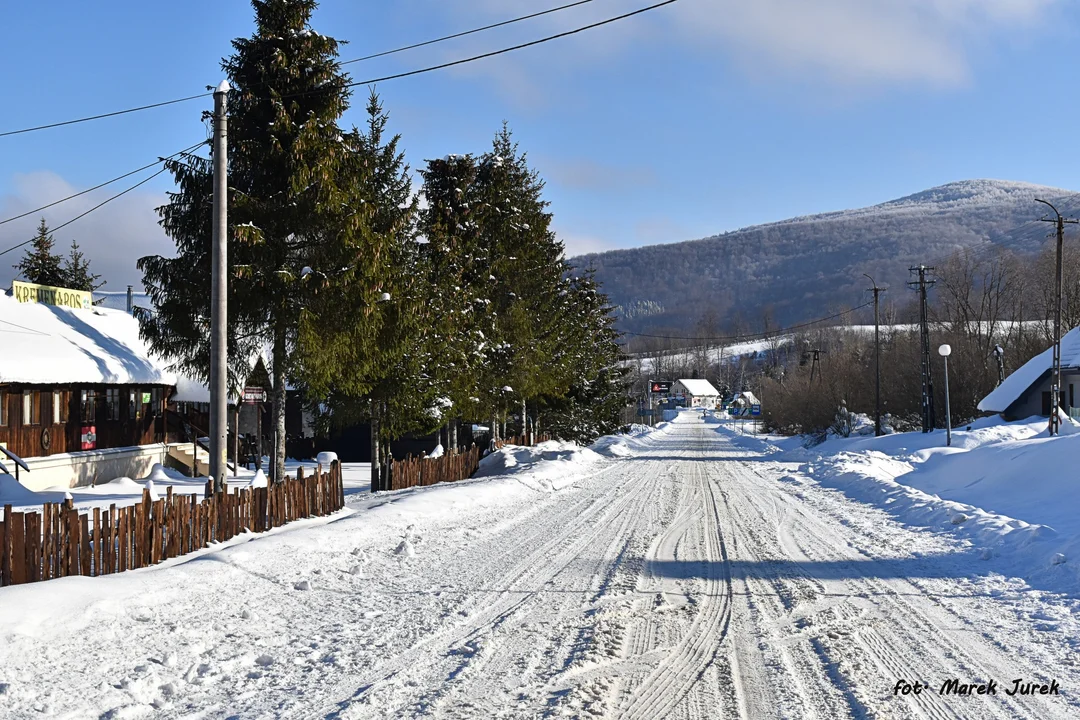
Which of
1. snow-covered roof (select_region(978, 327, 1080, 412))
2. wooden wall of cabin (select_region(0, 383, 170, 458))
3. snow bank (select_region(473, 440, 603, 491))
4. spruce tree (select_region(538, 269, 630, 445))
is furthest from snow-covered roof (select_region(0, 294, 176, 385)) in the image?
snow-covered roof (select_region(978, 327, 1080, 412))

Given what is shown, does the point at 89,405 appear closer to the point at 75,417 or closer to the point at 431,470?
the point at 75,417

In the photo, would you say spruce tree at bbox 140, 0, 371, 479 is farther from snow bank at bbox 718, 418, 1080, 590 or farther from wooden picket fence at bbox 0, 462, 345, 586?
snow bank at bbox 718, 418, 1080, 590

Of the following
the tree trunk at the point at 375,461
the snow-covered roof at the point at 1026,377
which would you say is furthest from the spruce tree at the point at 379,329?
the snow-covered roof at the point at 1026,377

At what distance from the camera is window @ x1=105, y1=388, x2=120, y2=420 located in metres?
27.1

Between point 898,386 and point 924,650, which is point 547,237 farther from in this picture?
point 924,650

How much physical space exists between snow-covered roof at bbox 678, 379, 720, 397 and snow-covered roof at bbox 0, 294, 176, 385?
544ft

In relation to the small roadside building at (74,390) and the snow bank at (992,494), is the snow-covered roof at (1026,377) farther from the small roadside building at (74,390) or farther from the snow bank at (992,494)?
the small roadside building at (74,390)

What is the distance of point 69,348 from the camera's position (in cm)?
2450

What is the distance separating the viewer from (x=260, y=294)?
702 inches

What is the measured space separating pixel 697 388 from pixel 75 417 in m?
172

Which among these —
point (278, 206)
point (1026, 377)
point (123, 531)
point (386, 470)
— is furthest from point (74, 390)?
point (1026, 377)

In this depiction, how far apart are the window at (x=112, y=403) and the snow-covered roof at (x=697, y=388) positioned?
550 feet

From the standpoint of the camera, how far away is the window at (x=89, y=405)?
2583cm

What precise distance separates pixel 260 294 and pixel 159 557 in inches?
334
